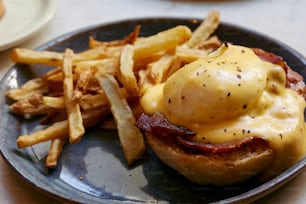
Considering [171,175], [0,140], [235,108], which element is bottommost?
[171,175]

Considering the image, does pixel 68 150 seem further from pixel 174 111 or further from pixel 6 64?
pixel 6 64

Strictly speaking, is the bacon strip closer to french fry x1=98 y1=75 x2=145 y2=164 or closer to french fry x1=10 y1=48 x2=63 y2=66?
french fry x1=98 y1=75 x2=145 y2=164

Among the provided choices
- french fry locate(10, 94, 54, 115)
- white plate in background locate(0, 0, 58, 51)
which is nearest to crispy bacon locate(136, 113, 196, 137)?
french fry locate(10, 94, 54, 115)

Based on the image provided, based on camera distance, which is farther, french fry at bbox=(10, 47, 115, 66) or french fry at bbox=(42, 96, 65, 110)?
french fry at bbox=(10, 47, 115, 66)

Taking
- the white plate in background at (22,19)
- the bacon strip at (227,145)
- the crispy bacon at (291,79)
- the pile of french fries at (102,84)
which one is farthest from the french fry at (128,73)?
the white plate in background at (22,19)

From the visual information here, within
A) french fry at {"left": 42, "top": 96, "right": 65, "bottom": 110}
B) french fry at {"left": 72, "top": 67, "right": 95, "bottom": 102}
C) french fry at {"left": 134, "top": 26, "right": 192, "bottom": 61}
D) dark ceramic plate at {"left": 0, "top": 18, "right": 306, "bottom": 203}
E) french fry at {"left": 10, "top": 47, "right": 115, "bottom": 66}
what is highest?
french fry at {"left": 134, "top": 26, "right": 192, "bottom": 61}

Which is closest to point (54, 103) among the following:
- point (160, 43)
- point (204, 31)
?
point (160, 43)

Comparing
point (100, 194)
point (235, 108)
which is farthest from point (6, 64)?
point (235, 108)
